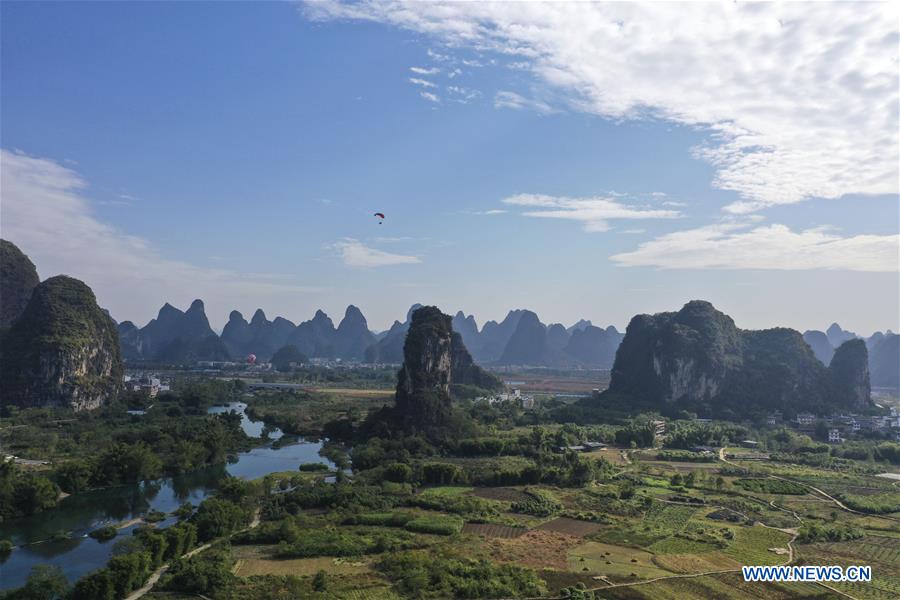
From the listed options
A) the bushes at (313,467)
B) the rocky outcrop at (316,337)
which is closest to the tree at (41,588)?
the bushes at (313,467)

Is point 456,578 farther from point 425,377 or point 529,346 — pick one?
point 529,346

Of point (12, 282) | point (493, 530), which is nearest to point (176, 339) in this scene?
point (12, 282)

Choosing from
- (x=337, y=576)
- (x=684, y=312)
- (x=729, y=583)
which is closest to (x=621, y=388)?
(x=684, y=312)

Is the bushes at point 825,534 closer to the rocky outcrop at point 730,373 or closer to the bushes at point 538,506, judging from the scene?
the bushes at point 538,506

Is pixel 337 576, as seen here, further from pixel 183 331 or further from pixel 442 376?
pixel 183 331

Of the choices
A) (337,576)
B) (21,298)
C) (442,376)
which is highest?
(21,298)

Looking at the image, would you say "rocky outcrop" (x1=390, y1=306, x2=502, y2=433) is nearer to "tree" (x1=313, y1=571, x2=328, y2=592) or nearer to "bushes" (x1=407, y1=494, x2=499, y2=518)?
"bushes" (x1=407, y1=494, x2=499, y2=518)
